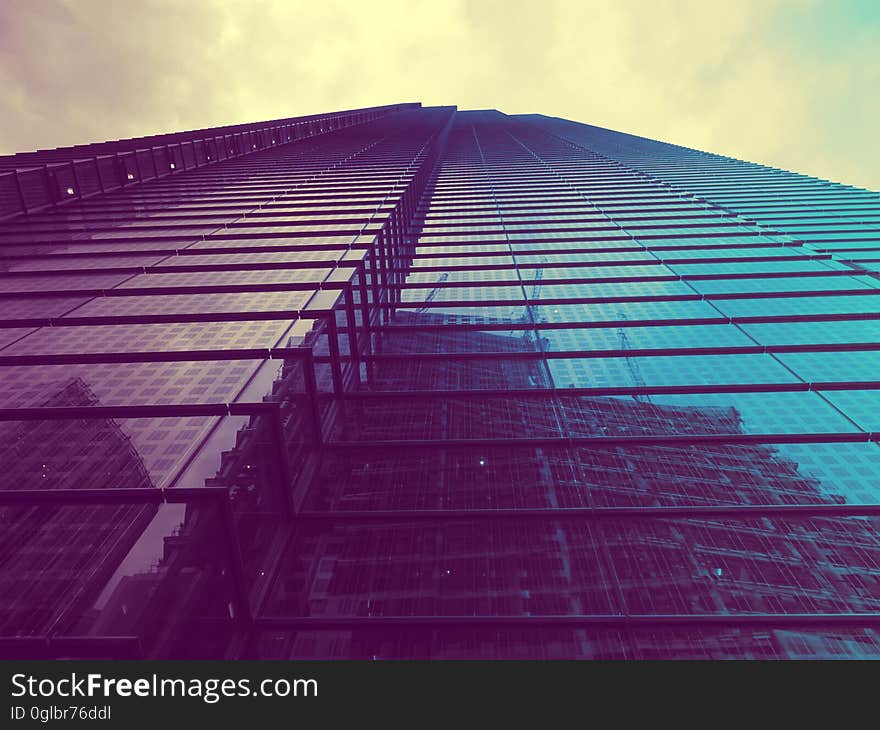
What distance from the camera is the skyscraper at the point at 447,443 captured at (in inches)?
268

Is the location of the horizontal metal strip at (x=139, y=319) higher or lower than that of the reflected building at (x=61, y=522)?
higher

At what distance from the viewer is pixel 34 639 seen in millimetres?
4957

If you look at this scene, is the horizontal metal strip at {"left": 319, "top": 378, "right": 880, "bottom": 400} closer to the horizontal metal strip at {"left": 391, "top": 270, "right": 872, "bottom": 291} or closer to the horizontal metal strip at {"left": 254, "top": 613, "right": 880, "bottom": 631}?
the horizontal metal strip at {"left": 254, "top": 613, "right": 880, "bottom": 631}

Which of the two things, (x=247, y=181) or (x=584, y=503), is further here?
(x=247, y=181)

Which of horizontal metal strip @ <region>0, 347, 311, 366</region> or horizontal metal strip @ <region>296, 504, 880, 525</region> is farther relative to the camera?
horizontal metal strip @ <region>0, 347, 311, 366</region>

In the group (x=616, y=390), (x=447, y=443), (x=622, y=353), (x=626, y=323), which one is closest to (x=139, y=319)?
(x=447, y=443)

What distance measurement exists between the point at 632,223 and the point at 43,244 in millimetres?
29297

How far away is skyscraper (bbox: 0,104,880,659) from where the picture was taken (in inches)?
268

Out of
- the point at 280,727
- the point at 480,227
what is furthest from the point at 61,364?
the point at 480,227

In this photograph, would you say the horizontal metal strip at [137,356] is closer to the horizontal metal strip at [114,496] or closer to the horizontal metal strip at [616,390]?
the horizontal metal strip at [616,390]

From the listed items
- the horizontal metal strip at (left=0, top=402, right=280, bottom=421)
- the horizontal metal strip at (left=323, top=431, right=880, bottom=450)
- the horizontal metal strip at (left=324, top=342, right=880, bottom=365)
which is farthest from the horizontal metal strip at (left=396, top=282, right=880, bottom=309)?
the horizontal metal strip at (left=0, top=402, right=280, bottom=421)

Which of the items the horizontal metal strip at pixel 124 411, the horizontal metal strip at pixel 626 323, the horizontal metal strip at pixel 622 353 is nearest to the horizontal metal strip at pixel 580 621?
the horizontal metal strip at pixel 124 411

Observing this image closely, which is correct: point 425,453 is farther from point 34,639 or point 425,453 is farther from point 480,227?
point 480,227

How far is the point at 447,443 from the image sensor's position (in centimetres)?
1048
